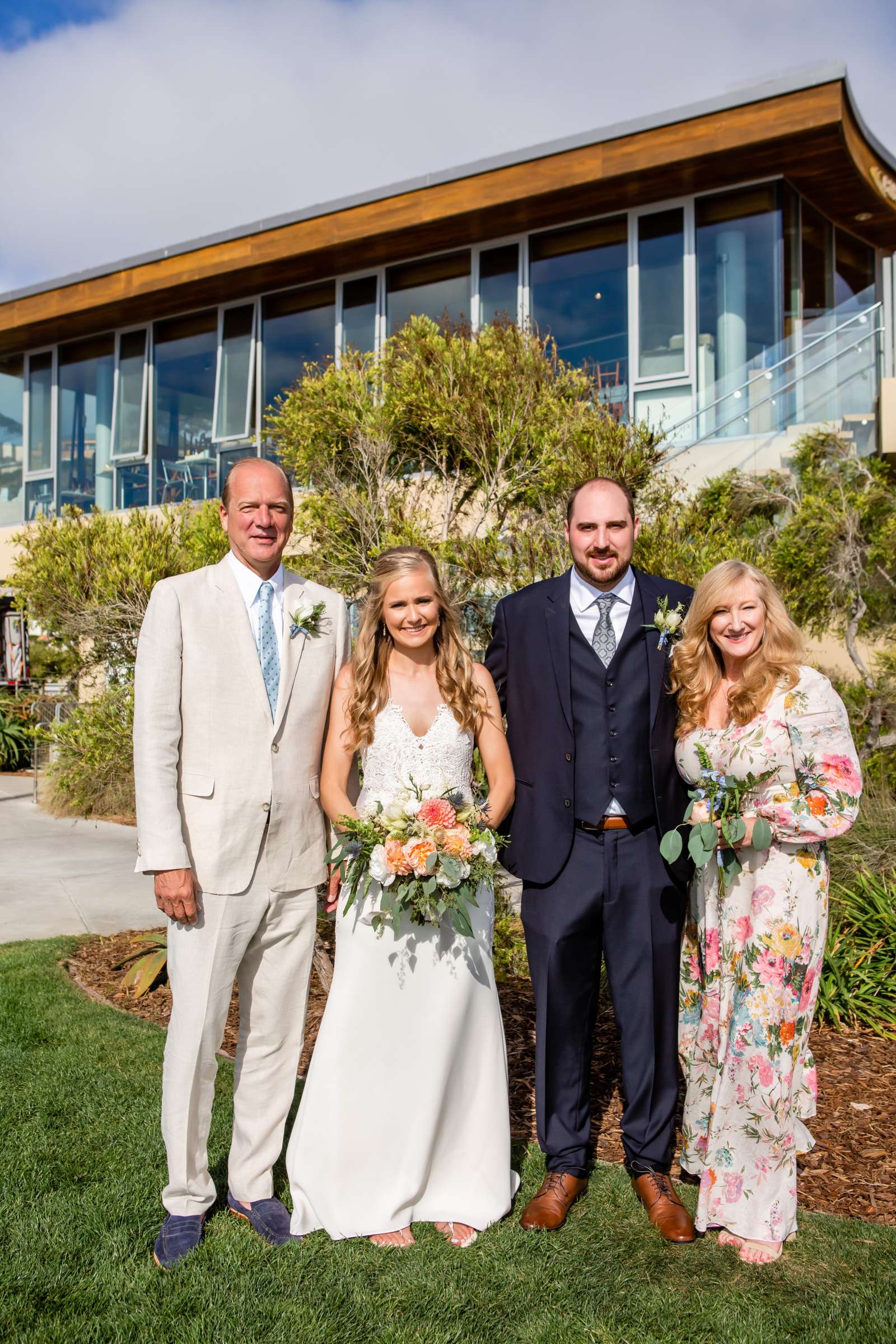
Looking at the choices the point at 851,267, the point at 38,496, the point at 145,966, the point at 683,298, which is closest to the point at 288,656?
the point at 145,966

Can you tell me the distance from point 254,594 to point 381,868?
108cm

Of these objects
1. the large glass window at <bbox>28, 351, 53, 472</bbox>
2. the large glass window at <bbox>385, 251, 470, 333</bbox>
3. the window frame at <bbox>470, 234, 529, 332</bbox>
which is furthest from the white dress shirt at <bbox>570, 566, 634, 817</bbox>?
the large glass window at <bbox>28, 351, 53, 472</bbox>

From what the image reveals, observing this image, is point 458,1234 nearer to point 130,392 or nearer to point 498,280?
point 498,280

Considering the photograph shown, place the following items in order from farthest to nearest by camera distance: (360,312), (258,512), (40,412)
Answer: (40,412), (360,312), (258,512)

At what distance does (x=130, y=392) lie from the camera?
61.5 feet

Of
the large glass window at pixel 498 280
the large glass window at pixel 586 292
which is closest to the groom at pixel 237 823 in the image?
the large glass window at pixel 586 292

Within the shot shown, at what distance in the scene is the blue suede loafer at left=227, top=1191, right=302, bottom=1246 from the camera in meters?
3.57

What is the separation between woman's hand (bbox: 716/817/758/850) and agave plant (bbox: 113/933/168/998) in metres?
3.65

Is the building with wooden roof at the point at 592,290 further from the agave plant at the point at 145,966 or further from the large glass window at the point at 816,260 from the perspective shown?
the agave plant at the point at 145,966

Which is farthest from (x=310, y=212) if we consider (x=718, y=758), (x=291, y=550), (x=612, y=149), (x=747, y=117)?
(x=718, y=758)

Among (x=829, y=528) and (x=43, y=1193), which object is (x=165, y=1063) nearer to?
(x=43, y=1193)

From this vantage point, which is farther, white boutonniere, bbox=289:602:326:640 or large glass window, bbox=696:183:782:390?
large glass window, bbox=696:183:782:390

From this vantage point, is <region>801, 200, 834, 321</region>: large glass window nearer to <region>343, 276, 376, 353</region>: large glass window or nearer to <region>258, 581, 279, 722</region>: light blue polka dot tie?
<region>343, 276, 376, 353</region>: large glass window

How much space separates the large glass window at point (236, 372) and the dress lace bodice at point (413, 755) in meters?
14.1
